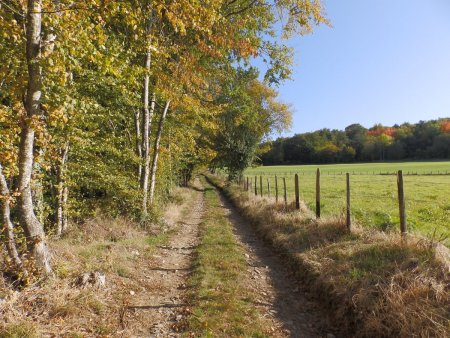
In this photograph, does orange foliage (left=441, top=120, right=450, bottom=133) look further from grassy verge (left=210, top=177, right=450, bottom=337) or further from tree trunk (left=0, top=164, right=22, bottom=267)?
tree trunk (left=0, top=164, right=22, bottom=267)

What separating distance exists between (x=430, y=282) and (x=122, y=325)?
523 centimetres

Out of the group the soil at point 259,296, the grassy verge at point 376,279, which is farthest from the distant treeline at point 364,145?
the grassy verge at point 376,279

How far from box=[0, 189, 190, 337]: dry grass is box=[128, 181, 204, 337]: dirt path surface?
0.17 metres

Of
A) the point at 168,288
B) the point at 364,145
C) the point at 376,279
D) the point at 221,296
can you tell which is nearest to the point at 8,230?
the point at 168,288

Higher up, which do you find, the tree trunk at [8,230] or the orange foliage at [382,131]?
the orange foliage at [382,131]

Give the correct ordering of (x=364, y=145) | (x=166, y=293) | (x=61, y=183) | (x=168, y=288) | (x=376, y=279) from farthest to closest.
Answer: (x=364, y=145), (x=61, y=183), (x=168, y=288), (x=166, y=293), (x=376, y=279)

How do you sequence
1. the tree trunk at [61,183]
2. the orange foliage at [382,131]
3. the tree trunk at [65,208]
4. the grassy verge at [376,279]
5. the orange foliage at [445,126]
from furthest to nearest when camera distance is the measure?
1. the orange foliage at [382,131]
2. the orange foliage at [445,126]
3. the tree trunk at [65,208]
4. the tree trunk at [61,183]
5. the grassy verge at [376,279]

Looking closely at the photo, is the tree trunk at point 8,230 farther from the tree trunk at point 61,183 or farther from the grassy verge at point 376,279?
the grassy verge at point 376,279

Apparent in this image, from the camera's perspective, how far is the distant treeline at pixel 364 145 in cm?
10944

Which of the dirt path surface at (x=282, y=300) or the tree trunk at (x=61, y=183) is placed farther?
the tree trunk at (x=61, y=183)

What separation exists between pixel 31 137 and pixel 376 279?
673cm

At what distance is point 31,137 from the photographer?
5.26m

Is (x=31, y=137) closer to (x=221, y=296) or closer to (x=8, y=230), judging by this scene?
(x=8, y=230)

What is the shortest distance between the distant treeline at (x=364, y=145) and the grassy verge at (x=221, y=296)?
114 metres
